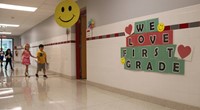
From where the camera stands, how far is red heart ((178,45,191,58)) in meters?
2.65

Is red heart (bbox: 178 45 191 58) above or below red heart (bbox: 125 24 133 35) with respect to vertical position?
below

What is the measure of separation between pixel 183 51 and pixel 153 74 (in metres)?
0.72

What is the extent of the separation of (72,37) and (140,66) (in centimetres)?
362

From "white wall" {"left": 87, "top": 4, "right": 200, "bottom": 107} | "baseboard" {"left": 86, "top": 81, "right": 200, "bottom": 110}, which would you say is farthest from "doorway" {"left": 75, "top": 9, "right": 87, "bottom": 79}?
"baseboard" {"left": 86, "top": 81, "right": 200, "bottom": 110}

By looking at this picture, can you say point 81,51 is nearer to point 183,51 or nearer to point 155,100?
point 155,100

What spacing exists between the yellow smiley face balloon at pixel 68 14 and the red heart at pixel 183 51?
215 cm

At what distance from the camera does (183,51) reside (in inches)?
107

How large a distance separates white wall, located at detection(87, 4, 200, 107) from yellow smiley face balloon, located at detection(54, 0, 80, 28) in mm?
1006

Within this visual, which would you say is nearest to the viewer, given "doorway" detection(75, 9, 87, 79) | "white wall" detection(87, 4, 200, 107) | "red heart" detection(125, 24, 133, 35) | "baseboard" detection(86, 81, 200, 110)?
"white wall" detection(87, 4, 200, 107)

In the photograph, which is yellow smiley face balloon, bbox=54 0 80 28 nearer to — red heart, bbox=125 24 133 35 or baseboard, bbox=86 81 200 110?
red heart, bbox=125 24 133 35

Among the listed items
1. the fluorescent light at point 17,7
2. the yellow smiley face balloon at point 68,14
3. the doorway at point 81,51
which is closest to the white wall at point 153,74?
the yellow smiley face balloon at point 68,14

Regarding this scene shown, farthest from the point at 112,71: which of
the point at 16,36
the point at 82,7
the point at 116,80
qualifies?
the point at 16,36

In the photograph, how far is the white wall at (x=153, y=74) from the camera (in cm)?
259

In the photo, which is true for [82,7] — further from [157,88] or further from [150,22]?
[157,88]
